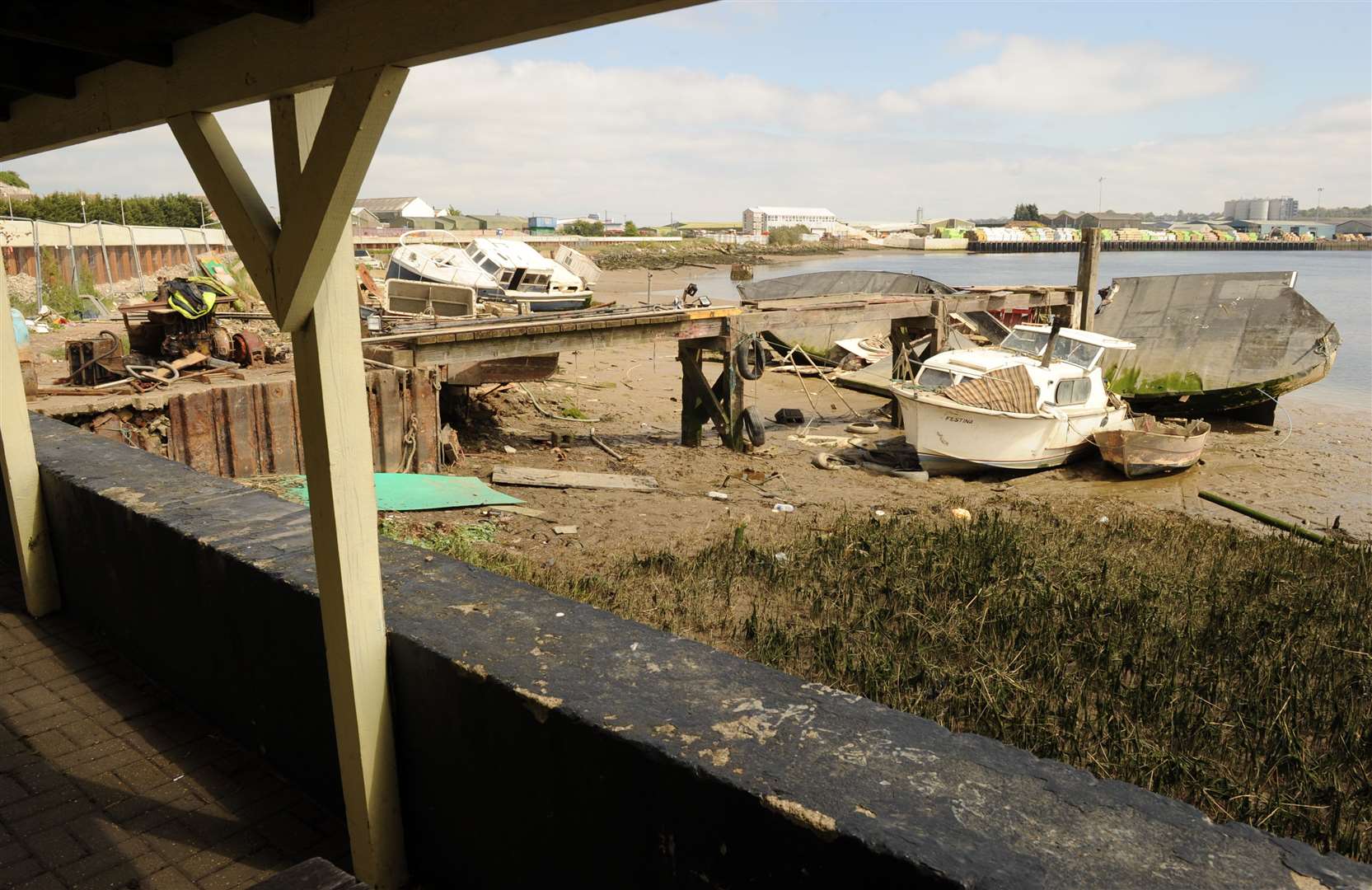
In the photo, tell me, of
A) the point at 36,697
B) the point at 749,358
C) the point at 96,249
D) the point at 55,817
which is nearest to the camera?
the point at 55,817

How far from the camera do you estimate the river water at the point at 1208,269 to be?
2969cm

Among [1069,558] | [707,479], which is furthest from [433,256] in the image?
[1069,558]

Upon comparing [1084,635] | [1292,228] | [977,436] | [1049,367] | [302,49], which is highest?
[1292,228]

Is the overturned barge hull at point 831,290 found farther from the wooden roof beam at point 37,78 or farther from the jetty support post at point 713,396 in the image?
the wooden roof beam at point 37,78

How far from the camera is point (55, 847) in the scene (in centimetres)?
315

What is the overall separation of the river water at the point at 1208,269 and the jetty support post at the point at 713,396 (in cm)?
1759

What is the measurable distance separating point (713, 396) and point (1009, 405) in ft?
15.2

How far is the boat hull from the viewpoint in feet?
46.7

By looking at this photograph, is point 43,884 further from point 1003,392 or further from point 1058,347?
point 1058,347

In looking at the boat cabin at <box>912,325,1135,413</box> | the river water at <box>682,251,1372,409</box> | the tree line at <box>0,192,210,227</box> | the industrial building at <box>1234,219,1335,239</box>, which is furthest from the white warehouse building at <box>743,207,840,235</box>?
the boat cabin at <box>912,325,1135,413</box>

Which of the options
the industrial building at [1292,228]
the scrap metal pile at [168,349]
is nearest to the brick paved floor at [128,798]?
the scrap metal pile at [168,349]

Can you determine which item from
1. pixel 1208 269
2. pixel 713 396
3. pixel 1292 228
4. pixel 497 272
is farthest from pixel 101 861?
pixel 1292 228

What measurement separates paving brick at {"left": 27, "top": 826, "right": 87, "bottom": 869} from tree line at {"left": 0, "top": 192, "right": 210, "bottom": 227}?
37077mm

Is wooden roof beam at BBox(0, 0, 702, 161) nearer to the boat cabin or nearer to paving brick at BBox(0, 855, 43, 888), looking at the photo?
paving brick at BBox(0, 855, 43, 888)
